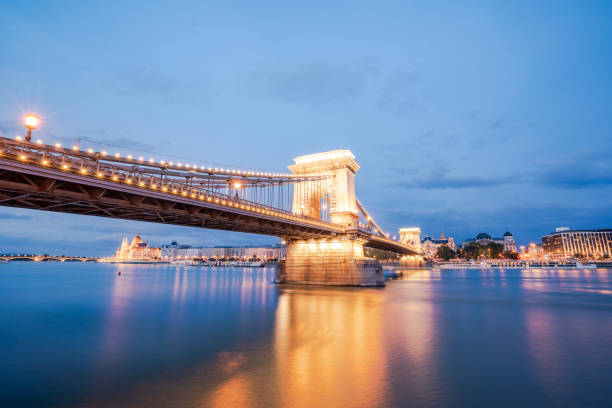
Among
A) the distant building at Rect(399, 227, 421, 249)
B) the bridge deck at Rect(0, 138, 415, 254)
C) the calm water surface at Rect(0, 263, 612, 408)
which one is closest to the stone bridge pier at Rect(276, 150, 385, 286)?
the bridge deck at Rect(0, 138, 415, 254)

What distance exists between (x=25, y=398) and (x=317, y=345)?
8.94 metres

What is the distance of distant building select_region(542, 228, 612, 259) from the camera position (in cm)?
16900

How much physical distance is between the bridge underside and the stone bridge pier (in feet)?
38.4

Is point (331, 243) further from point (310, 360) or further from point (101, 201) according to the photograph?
point (310, 360)

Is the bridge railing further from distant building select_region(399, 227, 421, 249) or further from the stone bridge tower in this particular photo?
distant building select_region(399, 227, 421, 249)

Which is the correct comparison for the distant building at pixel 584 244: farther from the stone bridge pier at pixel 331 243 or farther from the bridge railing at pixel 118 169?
the bridge railing at pixel 118 169

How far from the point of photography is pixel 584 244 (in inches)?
6865

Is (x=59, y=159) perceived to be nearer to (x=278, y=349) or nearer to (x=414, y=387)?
(x=278, y=349)

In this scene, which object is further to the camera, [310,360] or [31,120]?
[310,360]

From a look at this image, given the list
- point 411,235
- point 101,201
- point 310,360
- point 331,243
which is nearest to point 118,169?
point 101,201

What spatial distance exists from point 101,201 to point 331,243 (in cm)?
2647

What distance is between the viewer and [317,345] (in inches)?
505

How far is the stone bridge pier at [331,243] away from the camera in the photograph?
3809 centimetres

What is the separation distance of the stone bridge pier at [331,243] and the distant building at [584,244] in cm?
18194
